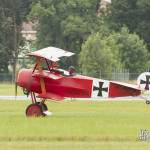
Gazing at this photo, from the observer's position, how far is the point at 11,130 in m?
20.4

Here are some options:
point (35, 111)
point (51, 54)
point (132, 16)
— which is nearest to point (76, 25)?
point (132, 16)

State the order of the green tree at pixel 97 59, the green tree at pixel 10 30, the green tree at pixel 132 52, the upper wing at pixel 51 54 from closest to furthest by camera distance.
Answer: the upper wing at pixel 51 54 < the green tree at pixel 97 59 < the green tree at pixel 132 52 < the green tree at pixel 10 30

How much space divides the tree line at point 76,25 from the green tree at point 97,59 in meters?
8.08

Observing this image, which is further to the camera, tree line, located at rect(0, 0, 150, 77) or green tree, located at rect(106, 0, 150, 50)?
green tree, located at rect(106, 0, 150, 50)

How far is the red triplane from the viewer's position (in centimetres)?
2727

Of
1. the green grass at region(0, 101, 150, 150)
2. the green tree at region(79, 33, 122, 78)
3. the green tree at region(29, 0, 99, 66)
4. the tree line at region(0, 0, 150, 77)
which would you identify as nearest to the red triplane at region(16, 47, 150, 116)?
the green grass at region(0, 101, 150, 150)

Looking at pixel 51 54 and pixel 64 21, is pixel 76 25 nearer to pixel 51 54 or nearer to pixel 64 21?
pixel 64 21

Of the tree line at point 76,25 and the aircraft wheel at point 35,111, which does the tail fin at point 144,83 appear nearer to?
the aircraft wheel at point 35,111

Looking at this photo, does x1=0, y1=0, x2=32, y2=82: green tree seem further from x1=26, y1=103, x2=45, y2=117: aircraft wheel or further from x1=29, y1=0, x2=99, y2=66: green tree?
x1=26, y1=103, x2=45, y2=117: aircraft wheel

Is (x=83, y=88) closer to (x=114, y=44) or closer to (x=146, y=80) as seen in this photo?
(x=146, y=80)

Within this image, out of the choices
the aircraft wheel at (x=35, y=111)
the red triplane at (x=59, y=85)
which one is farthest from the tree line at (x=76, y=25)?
the aircraft wheel at (x=35, y=111)

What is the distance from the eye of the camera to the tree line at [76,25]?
91.8m

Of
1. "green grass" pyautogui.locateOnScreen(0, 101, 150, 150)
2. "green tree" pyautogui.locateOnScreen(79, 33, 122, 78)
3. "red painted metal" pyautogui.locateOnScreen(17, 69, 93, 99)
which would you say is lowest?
"green tree" pyautogui.locateOnScreen(79, 33, 122, 78)

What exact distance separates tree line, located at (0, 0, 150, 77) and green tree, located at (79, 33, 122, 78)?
8.08m
